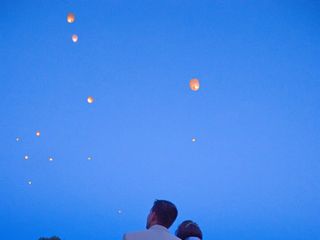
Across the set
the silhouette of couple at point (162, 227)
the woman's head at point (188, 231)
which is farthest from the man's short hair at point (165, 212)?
the woman's head at point (188, 231)

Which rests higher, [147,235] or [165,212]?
[165,212]

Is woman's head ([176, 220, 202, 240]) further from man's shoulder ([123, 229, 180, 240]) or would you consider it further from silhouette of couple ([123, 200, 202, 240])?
man's shoulder ([123, 229, 180, 240])

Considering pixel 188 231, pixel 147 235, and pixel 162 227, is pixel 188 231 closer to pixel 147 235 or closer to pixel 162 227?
pixel 162 227

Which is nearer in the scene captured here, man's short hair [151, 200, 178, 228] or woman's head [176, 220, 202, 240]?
man's short hair [151, 200, 178, 228]

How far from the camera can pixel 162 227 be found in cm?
182

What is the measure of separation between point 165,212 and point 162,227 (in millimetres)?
74

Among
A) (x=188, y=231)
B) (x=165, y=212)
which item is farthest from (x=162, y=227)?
(x=188, y=231)

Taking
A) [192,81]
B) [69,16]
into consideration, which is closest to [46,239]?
[192,81]

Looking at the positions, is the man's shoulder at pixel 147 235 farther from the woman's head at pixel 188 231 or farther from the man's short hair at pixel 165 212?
the woman's head at pixel 188 231

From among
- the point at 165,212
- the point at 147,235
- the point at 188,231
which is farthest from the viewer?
the point at 188,231

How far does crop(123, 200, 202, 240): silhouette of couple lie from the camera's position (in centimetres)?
173

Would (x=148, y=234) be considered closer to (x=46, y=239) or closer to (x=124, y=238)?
(x=124, y=238)

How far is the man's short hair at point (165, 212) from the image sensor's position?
1846 mm

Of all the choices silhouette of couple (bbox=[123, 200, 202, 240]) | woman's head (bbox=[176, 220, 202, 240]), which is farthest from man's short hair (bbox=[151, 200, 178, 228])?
woman's head (bbox=[176, 220, 202, 240])
